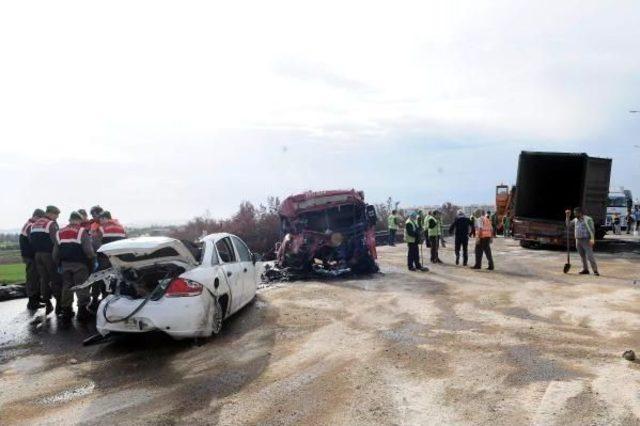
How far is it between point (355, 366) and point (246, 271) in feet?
12.4

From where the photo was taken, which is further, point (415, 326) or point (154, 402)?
point (415, 326)

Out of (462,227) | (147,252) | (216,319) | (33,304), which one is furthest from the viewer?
(462,227)

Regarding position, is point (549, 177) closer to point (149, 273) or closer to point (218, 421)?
point (149, 273)

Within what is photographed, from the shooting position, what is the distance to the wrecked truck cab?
1392 centimetres

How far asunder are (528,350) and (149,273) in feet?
16.4

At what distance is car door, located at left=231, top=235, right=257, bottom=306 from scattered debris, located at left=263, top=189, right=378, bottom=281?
144 inches

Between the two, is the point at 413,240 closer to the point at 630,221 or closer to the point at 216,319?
the point at 216,319

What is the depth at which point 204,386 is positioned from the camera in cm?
563

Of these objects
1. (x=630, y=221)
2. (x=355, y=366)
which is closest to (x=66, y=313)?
(x=355, y=366)

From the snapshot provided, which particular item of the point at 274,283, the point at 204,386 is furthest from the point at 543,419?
the point at 274,283

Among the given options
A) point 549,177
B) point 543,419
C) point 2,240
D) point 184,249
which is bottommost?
point 2,240

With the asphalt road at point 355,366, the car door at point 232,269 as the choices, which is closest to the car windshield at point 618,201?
the asphalt road at point 355,366

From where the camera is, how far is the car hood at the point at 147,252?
23.8 feet

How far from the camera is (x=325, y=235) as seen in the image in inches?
548
